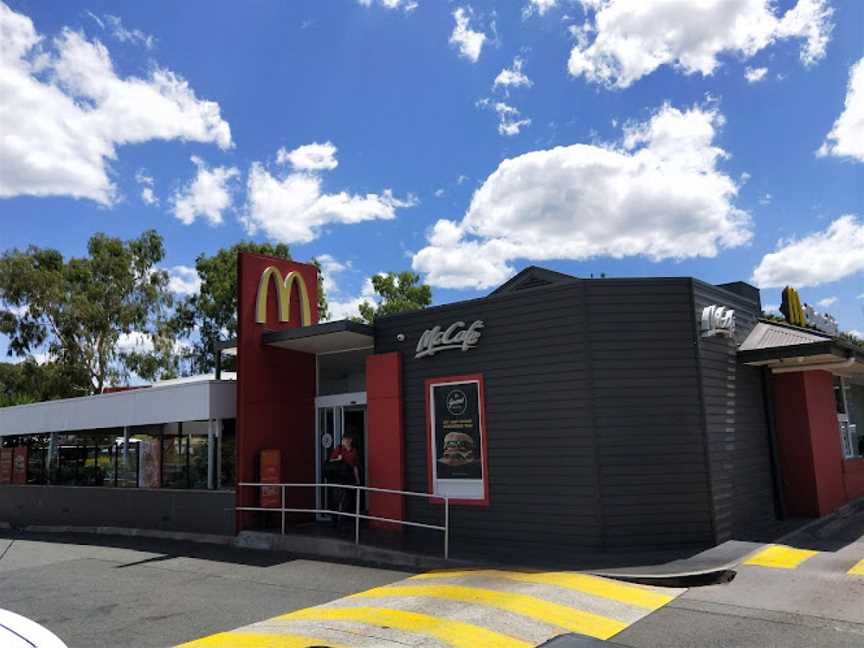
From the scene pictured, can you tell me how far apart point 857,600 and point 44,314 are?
35365 mm

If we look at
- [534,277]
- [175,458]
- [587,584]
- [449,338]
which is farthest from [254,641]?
[534,277]

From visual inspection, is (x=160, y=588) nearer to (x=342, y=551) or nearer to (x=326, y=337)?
(x=342, y=551)

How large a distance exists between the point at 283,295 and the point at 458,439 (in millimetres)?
4698

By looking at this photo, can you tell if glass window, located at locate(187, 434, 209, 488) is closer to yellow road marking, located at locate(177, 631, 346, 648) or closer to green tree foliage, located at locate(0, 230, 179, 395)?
yellow road marking, located at locate(177, 631, 346, 648)

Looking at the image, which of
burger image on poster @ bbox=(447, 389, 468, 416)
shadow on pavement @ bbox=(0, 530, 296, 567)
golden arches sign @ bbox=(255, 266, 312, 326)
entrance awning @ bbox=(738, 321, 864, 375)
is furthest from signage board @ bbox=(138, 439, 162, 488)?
entrance awning @ bbox=(738, 321, 864, 375)

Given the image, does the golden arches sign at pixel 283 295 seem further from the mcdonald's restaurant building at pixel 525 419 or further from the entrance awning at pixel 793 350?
the entrance awning at pixel 793 350

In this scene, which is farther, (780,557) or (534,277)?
(534,277)

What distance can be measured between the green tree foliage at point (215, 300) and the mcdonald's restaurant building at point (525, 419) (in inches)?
865

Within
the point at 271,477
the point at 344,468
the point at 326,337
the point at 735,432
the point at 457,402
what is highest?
the point at 326,337

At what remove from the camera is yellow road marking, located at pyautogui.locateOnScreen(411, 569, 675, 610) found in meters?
7.09

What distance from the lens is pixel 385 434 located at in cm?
1159

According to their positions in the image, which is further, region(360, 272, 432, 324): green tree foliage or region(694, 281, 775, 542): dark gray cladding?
region(360, 272, 432, 324): green tree foliage

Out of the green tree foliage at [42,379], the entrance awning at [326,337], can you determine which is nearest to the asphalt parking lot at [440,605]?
the entrance awning at [326,337]

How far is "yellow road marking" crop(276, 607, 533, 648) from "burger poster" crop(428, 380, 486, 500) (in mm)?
3781
